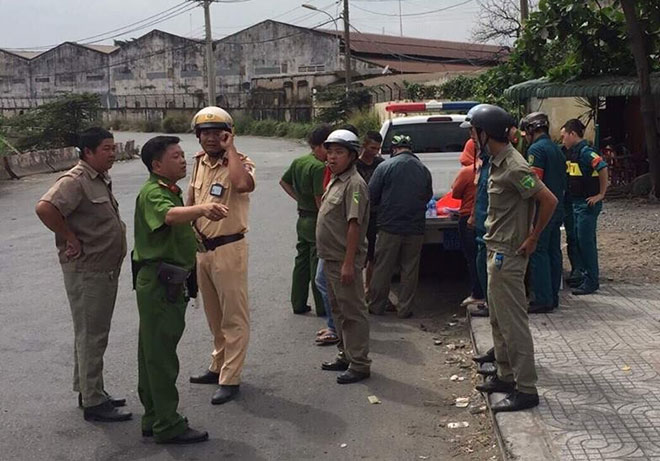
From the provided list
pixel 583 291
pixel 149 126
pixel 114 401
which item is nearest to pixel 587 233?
pixel 583 291

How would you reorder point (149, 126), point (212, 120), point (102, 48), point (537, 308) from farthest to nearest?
point (102, 48)
point (149, 126)
point (537, 308)
point (212, 120)

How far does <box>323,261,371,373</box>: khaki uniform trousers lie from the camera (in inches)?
233

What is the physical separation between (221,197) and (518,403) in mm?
2384

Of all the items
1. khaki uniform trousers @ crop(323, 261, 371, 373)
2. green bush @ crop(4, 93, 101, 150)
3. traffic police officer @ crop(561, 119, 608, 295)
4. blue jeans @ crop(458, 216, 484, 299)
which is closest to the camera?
khaki uniform trousers @ crop(323, 261, 371, 373)

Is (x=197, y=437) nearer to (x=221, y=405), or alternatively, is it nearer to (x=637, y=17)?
(x=221, y=405)

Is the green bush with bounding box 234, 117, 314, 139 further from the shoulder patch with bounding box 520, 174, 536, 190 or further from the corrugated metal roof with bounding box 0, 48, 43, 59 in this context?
the shoulder patch with bounding box 520, 174, 536, 190

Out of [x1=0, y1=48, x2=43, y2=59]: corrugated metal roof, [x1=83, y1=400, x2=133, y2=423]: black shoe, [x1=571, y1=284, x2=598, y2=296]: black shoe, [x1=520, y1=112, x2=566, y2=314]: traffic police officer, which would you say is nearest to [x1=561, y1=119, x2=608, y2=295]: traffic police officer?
[x1=571, y1=284, x2=598, y2=296]: black shoe

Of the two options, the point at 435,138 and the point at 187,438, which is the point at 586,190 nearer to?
the point at 435,138

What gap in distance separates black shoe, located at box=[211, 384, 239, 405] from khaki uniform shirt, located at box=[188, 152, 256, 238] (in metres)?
1.08

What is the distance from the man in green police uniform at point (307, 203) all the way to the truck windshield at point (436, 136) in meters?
3.01

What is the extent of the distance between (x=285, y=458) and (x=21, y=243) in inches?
354

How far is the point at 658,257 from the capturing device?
32.7 ft

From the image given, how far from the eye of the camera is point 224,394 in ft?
18.3

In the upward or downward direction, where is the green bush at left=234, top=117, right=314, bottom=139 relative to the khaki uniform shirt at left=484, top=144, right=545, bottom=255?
upward
